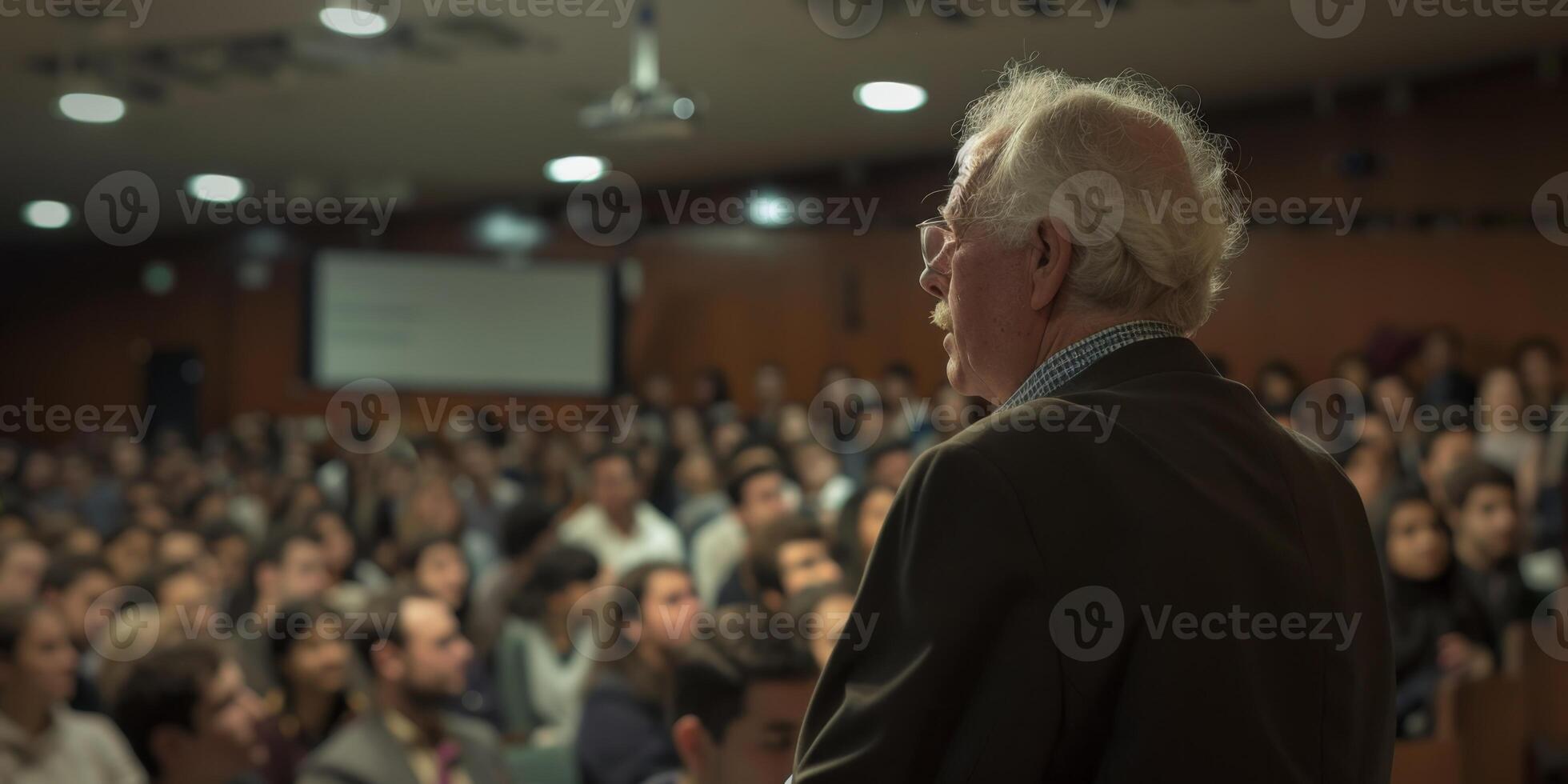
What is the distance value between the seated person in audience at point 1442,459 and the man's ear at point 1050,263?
3523mm

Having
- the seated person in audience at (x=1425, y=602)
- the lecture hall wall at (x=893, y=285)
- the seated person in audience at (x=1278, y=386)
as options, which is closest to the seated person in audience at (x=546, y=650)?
the seated person in audience at (x=1425, y=602)

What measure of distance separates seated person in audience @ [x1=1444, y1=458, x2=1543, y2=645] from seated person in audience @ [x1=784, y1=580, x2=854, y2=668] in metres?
1.79

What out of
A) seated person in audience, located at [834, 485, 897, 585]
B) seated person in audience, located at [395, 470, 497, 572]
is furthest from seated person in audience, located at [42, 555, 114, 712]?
seated person in audience, located at [834, 485, 897, 585]

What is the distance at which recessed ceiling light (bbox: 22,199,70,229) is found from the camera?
9742 mm

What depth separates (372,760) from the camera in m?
2.54

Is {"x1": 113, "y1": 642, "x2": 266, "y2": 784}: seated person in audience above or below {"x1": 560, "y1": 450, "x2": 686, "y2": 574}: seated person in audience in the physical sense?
below

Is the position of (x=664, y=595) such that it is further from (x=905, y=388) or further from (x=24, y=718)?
(x=905, y=388)

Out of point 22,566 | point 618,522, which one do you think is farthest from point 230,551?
point 618,522

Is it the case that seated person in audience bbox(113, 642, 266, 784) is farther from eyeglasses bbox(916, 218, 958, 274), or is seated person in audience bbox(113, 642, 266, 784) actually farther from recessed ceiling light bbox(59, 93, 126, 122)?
recessed ceiling light bbox(59, 93, 126, 122)

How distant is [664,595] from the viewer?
3291 millimetres

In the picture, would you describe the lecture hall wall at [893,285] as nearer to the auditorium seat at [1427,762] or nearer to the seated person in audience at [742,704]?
the auditorium seat at [1427,762]

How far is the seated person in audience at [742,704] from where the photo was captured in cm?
225

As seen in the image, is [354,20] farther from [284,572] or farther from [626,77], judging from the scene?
[284,572]

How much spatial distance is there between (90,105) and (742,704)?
4.92 metres
